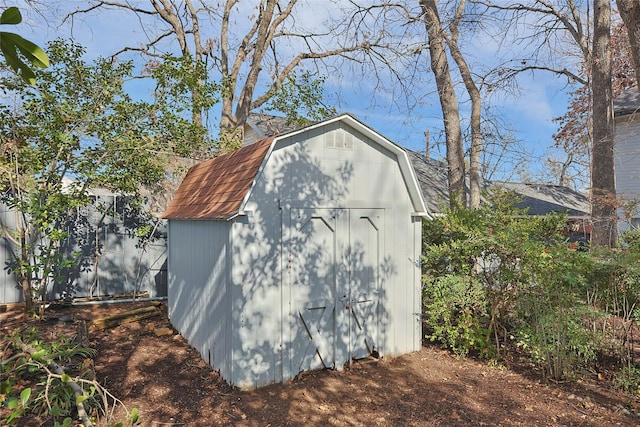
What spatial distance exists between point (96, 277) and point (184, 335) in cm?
345

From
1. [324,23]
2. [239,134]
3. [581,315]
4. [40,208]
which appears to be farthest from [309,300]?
[324,23]

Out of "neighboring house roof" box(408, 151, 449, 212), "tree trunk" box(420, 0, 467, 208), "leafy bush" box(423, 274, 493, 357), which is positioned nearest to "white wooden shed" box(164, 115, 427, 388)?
"leafy bush" box(423, 274, 493, 357)

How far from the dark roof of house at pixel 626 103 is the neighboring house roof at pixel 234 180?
36.7 ft

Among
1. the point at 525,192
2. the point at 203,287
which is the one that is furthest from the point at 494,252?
the point at 525,192

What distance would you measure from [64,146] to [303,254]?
474cm

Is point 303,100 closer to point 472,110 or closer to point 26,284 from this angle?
point 472,110

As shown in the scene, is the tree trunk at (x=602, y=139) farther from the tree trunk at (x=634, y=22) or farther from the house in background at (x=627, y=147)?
the house in background at (x=627, y=147)

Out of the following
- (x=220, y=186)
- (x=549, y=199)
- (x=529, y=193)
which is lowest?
(x=220, y=186)

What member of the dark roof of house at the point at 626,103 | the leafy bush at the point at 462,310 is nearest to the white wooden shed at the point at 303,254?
the leafy bush at the point at 462,310

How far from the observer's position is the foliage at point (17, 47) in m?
0.94

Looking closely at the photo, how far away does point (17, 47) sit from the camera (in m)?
1.04

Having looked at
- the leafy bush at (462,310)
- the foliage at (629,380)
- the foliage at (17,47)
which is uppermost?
the foliage at (17,47)

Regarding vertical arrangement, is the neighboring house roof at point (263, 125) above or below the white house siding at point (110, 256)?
above

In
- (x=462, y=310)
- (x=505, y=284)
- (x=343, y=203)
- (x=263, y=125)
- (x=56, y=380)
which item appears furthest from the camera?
(x=263, y=125)
